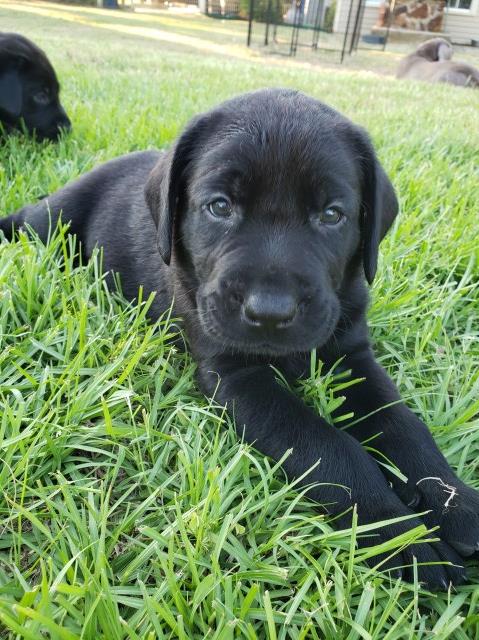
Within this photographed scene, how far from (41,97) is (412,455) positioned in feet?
13.6

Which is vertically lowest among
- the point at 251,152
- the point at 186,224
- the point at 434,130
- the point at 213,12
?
the point at 213,12

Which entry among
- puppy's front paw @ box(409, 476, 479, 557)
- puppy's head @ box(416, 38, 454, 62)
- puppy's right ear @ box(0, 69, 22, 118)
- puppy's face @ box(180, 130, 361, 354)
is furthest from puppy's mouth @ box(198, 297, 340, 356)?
puppy's head @ box(416, 38, 454, 62)

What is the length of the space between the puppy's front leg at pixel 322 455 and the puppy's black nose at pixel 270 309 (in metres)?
0.24

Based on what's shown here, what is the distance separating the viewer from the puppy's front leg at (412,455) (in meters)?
1.49

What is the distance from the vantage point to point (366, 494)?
1498 millimetres

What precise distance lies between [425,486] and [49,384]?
115 centimetres

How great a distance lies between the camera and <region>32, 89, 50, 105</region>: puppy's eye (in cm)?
454

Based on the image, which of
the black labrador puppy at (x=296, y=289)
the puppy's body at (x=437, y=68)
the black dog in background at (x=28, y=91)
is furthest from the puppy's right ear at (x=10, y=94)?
the puppy's body at (x=437, y=68)

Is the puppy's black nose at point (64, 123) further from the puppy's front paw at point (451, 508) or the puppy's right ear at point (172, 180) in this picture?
the puppy's front paw at point (451, 508)

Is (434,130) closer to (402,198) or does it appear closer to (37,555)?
(402,198)

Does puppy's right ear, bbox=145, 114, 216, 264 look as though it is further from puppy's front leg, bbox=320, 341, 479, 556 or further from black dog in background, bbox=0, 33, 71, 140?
black dog in background, bbox=0, 33, 71, 140

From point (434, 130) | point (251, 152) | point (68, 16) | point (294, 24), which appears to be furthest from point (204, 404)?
point (294, 24)

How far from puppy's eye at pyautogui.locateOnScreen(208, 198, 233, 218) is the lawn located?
18.4 inches

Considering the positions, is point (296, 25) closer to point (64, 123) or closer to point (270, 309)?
point (64, 123)
